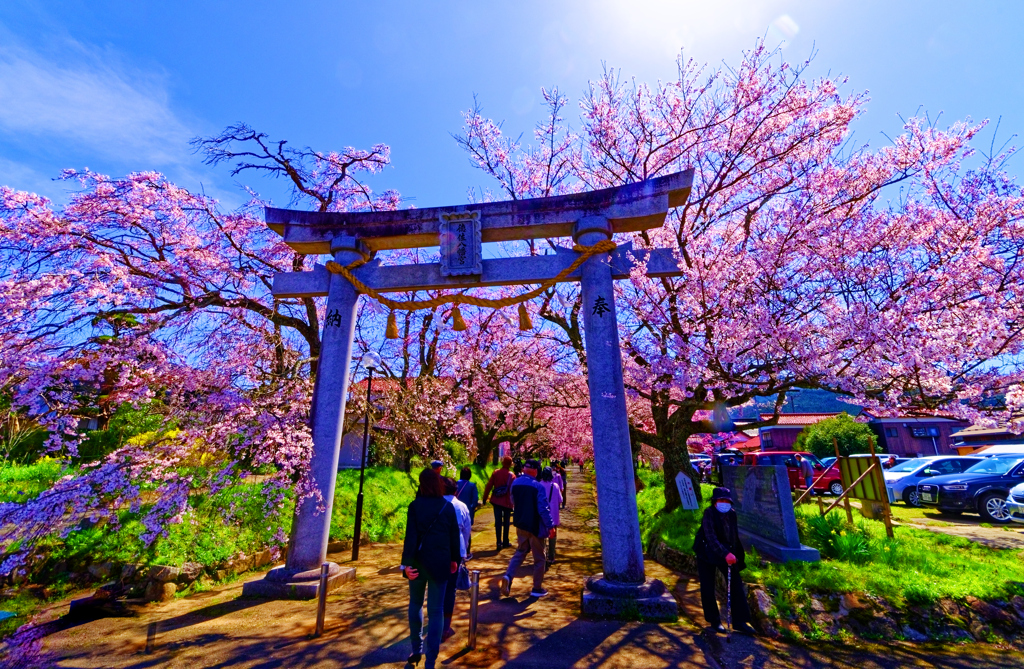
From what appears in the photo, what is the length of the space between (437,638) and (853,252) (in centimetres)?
873

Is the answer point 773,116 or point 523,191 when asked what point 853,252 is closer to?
point 773,116

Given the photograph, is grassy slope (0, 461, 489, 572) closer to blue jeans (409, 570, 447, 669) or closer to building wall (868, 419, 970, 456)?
blue jeans (409, 570, 447, 669)

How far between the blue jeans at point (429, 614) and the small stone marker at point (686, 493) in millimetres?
6237

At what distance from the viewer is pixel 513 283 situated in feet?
23.7

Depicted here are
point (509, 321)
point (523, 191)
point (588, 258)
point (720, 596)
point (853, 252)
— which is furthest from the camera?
point (509, 321)

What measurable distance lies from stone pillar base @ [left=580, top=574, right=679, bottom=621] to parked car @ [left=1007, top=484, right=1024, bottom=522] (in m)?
11.9

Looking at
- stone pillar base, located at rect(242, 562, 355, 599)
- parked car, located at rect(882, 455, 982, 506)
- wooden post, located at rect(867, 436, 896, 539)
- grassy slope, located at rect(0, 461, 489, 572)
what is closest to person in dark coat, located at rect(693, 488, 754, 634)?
wooden post, located at rect(867, 436, 896, 539)

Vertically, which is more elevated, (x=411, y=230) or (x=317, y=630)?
(x=411, y=230)

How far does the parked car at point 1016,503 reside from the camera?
10.9 m

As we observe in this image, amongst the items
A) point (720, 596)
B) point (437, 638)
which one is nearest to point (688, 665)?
point (720, 596)

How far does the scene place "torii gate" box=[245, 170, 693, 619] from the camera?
6062 mm

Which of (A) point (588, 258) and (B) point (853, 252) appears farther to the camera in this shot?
(B) point (853, 252)

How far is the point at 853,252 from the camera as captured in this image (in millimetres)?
7555

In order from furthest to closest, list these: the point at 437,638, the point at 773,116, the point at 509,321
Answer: the point at 509,321, the point at 773,116, the point at 437,638
